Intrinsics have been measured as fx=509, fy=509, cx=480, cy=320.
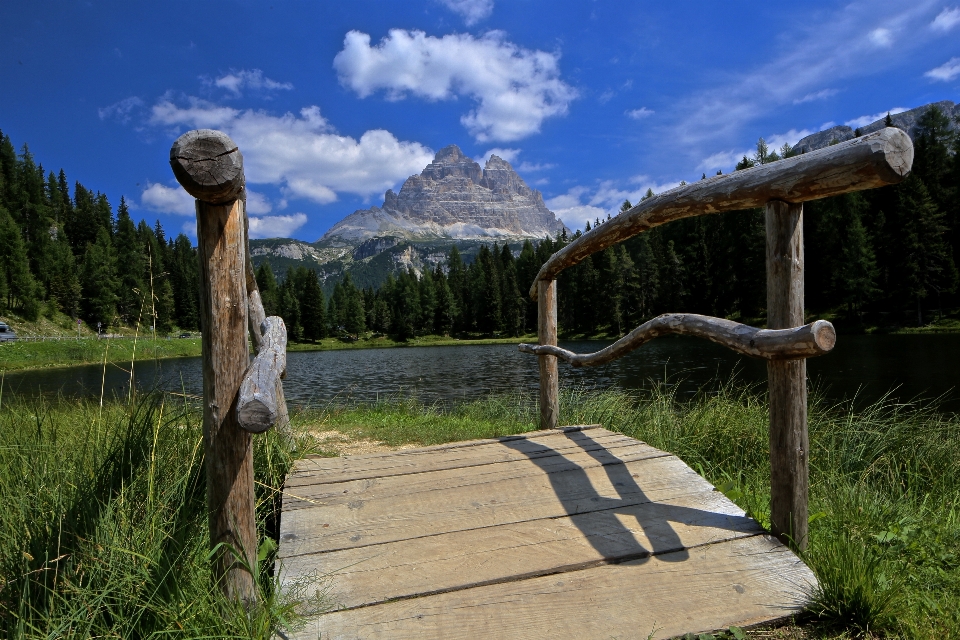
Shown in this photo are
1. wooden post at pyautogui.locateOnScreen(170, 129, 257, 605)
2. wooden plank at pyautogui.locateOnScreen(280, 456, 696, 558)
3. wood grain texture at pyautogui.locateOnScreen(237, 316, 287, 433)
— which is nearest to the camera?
wood grain texture at pyautogui.locateOnScreen(237, 316, 287, 433)

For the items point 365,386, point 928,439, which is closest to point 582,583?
point 928,439

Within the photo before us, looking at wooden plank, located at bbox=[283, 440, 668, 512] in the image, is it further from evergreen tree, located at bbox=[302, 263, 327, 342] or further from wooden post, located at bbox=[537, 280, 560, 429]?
evergreen tree, located at bbox=[302, 263, 327, 342]

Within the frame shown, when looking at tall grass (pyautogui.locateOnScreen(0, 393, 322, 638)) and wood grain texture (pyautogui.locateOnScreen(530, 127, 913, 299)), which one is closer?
tall grass (pyautogui.locateOnScreen(0, 393, 322, 638))

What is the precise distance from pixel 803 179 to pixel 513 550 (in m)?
2.04

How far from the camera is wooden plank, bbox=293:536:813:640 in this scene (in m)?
1.88

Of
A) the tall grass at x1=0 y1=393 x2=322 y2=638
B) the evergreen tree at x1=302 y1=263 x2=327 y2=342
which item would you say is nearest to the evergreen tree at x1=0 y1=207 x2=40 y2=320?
the evergreen tree at x1=302 y1=263 x2=327 y2=342

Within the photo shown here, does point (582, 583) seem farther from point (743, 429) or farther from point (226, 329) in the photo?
point (743, 429)

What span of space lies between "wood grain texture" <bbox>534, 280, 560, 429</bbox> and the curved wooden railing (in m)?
1.83

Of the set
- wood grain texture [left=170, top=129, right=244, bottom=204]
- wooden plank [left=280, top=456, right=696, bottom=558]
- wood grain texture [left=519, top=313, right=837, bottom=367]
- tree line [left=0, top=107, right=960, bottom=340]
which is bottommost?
wooden plank [left=280, top=456, right=696, bottom=558]

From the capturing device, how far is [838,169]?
77.8 inches

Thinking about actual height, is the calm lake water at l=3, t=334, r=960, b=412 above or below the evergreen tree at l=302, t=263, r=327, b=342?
below

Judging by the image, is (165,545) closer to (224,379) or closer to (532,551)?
(224,379)

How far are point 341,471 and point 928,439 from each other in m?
5.33

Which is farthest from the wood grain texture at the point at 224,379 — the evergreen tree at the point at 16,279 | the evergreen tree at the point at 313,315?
the evergreen tree at the point at 313,315
